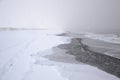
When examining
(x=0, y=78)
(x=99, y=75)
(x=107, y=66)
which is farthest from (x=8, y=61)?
(x=107, y=66)

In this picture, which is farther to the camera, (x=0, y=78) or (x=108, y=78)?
(x=108, y=78)

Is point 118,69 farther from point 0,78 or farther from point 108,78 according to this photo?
point 0,78

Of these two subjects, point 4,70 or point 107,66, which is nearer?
point 4,70

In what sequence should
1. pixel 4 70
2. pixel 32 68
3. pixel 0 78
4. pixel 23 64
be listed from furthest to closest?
pixel 23 64 < pixel 32 68 < pixel 4 70 < pixel 0 78

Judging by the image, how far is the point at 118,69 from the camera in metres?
5.01

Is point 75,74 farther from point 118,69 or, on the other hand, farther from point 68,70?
point 118,69

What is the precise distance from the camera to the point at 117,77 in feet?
13.9

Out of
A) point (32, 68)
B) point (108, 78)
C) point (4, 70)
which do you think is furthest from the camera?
point (32, 68)

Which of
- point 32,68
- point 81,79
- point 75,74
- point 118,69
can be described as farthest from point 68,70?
point 118,69

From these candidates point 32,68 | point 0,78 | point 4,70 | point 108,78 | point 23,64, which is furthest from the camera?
point 23,64

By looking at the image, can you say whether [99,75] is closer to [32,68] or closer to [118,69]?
[118,69]

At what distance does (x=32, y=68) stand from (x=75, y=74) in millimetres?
1512

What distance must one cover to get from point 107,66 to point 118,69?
0.42m

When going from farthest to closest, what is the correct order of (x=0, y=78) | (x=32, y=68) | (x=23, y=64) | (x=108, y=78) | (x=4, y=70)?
(x=23, y=64), (x=32, y=68), (x=4, y=70), (x=108, y=78), (x=0, y=78)
